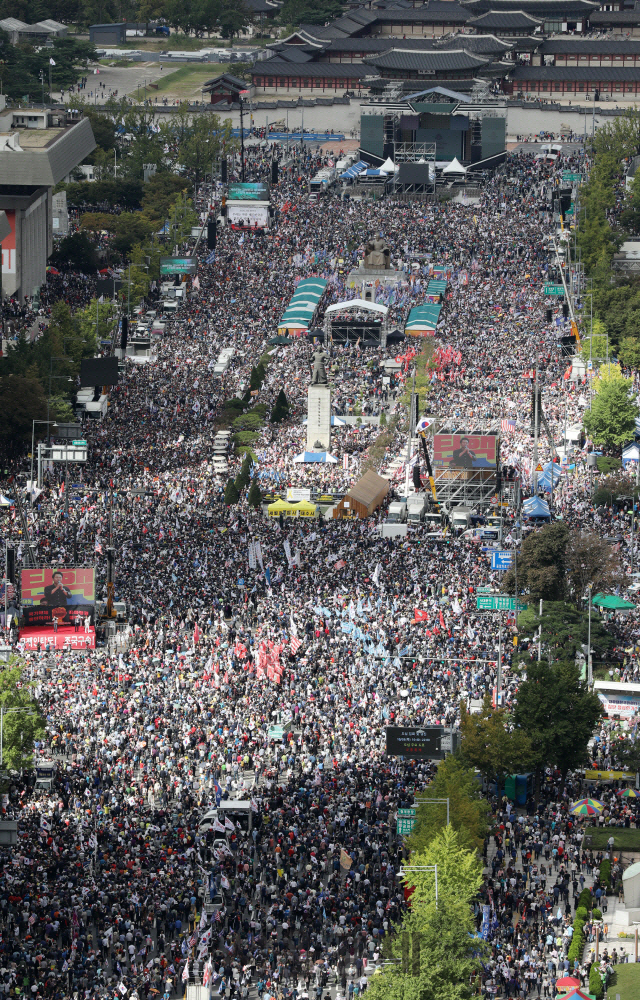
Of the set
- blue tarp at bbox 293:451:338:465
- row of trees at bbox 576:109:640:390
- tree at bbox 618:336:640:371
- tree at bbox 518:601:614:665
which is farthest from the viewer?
tree at bbox 618:336:640:371

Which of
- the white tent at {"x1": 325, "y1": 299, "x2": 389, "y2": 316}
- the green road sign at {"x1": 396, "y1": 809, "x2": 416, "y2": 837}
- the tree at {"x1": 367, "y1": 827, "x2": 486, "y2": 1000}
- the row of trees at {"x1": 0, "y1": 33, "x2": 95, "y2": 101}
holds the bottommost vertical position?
the green road sign at {"x1": 396, "y1": 809, "x2": 416, "y2": 837}

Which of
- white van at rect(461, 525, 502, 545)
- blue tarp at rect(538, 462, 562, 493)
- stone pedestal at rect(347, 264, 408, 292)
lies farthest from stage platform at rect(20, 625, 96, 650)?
stone pedestal at rect(347, 264, 408, 292)

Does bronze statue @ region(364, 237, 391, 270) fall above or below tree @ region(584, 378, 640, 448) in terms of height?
above

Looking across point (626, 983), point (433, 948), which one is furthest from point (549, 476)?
point (433, 948)

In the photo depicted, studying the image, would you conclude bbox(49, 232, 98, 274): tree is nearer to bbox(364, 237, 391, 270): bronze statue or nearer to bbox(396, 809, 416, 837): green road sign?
bbox(364, 237, 391, 270): bronze statue

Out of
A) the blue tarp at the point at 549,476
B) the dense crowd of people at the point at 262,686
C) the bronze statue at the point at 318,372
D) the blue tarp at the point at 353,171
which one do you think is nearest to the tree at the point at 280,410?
the dense crowd of people at the point at 262,686
